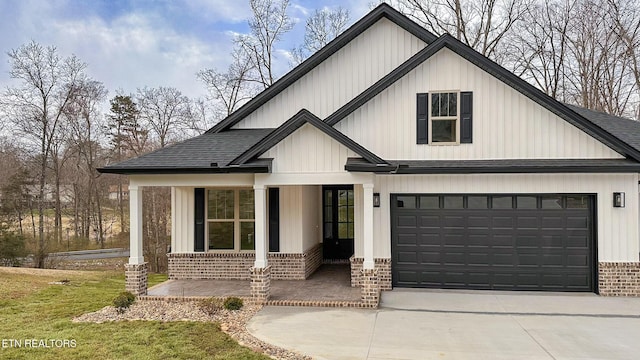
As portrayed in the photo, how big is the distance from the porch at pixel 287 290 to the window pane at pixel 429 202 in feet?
8.25

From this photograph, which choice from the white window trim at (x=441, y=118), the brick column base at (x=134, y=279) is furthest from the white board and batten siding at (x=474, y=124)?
the brick column base at (x=134, y=279)

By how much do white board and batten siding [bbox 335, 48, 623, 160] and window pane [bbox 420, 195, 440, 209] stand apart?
0.97m

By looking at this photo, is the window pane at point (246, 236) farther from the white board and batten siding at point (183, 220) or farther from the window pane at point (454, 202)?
the window pane at point (454, 202)

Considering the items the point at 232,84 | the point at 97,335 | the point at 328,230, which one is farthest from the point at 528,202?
the point at 232,84

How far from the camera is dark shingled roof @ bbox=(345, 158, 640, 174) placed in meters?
8.41

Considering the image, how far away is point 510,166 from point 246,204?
656 cm

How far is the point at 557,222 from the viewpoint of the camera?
920cm

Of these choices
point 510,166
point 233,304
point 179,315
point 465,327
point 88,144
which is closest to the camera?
point 465,327

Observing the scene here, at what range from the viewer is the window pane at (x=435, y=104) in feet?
30.9

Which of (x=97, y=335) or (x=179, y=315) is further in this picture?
(x=179, y=315)

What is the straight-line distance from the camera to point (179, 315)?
7.90 metres

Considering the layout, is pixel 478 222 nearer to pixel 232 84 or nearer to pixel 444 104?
pixel 444 104

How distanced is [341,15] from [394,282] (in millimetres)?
16968

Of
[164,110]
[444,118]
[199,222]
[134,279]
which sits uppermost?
[164,110]
